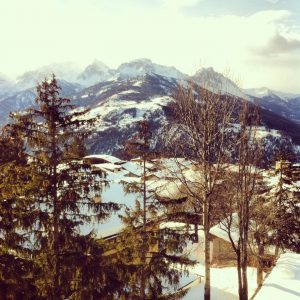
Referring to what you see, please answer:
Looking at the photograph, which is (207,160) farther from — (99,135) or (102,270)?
(99,135)

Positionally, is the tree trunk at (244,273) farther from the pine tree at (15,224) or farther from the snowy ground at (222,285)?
the pine tree at (15,224)

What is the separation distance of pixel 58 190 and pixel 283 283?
11841 mm

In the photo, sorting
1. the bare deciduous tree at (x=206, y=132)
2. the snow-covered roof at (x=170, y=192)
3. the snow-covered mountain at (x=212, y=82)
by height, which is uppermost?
the snow-covered mountain at (x=212, y=82)

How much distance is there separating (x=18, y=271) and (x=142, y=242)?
644 centimetres

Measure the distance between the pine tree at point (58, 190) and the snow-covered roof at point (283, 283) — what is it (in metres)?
8.21

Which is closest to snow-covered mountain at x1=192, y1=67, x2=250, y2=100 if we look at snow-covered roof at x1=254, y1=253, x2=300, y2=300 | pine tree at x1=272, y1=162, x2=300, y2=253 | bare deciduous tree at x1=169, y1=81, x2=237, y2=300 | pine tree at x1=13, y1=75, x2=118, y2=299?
bare deciduous tree at x1=169, y1=81, x2=237, y2=300

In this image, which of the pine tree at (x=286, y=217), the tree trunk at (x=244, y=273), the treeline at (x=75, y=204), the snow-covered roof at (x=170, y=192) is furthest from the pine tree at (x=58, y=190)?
the pine tree at (x=286, y=217)

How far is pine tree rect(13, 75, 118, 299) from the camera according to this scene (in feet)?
45.5

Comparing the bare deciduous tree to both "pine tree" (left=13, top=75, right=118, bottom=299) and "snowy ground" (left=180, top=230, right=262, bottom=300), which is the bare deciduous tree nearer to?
"pine tree" (left=13, top=75, right=118, bottom=299)

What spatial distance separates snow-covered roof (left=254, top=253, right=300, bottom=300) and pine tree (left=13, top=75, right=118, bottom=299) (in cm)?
821

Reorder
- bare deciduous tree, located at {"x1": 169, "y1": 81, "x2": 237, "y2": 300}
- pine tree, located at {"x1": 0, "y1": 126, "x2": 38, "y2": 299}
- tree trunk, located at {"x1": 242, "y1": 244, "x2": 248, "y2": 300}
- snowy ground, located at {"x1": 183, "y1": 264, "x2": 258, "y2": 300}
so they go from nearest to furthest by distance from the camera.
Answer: pine tree, located at {"x1": 0, "y1": 126, "x2": 38, "y2": 299}
bare deciduous tree, located at {"x1": 169, "y1": 81, "x2": 237, "y2": 300}
tree trunk, located at {"x1": 242, "y1": 244, "x2": 248, "y2": 300}
snowy ground, located at {"x1": 183, "y1": 264, "x2": 258, "y2": 300}

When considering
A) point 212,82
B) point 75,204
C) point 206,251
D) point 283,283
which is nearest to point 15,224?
point 75,204

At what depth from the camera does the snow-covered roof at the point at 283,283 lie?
1711 centimetres

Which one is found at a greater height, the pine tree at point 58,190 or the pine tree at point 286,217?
the pine tree at point 58,190
